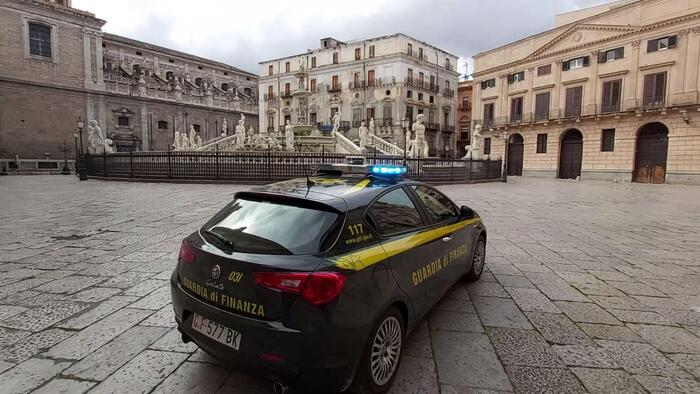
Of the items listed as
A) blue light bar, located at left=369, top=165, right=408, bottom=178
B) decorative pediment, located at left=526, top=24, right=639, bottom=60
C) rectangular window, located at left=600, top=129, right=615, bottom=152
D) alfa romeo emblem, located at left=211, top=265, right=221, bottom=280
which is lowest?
alfa romeo emblem, located at left=211, top=265, right=221, bottom=280

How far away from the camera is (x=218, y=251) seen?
248 cm

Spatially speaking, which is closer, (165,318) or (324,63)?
(165,318)

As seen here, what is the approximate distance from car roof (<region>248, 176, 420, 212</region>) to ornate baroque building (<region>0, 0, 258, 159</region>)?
40135 millimetres

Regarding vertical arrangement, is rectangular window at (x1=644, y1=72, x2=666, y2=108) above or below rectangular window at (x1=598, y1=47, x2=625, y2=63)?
below

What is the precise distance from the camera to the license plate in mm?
2266

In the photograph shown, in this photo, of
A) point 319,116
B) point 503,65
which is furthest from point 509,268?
point 319,116

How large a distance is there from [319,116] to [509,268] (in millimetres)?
48754

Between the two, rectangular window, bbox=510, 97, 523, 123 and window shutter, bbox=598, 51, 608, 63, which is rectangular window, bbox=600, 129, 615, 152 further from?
rectangular window, bbox=510, 97, 523, 123

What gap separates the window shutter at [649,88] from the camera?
26.9 meters

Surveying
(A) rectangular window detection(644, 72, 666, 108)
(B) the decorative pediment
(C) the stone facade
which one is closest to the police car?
(A) rectangular window detection(644, 72, 666, 108)

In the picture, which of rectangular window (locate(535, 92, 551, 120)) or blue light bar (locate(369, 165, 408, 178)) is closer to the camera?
blue light bar (locate(369, 165, 408, 178))

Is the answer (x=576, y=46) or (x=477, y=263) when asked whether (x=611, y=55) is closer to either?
(x=576, y=46)

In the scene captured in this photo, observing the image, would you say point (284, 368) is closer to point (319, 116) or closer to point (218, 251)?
point (218, 251)

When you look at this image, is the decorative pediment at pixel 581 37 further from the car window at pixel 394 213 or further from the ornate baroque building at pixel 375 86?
the car window at pixel 394 213
